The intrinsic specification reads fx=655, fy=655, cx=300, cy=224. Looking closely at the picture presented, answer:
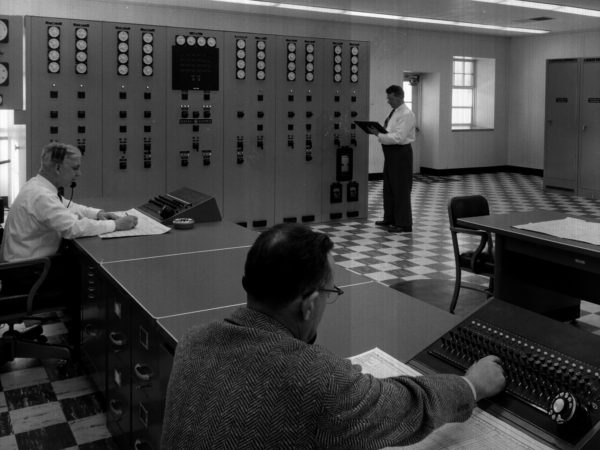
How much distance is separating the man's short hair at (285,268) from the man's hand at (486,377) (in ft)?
1.54

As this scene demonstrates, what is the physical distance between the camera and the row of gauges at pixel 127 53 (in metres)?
7.60

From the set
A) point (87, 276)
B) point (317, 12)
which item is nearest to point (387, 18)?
point (317, 12)

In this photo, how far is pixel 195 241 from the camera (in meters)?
3.70

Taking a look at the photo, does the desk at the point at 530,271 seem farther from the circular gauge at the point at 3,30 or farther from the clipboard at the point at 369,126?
the circular gauge at the point at 3,30

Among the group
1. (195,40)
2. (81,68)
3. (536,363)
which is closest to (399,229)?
(195,40)

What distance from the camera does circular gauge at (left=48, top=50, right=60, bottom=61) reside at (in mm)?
7223

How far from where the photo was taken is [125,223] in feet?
12.8

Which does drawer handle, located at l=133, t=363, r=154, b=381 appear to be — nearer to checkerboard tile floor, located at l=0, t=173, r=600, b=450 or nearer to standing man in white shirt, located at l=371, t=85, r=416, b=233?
checkerboard tile floor, located at l=0, t=173, r=600, b=450

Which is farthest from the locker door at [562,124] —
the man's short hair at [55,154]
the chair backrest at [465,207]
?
the man's short hair at [55,154]

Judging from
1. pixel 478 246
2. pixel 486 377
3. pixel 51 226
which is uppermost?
pixel 51 226

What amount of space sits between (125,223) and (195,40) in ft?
15.3

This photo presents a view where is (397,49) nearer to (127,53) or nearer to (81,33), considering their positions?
(127,53)

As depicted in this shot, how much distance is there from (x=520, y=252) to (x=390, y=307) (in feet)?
7.04

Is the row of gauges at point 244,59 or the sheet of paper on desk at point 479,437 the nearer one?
the sheet of paper on desk at point 479,437
